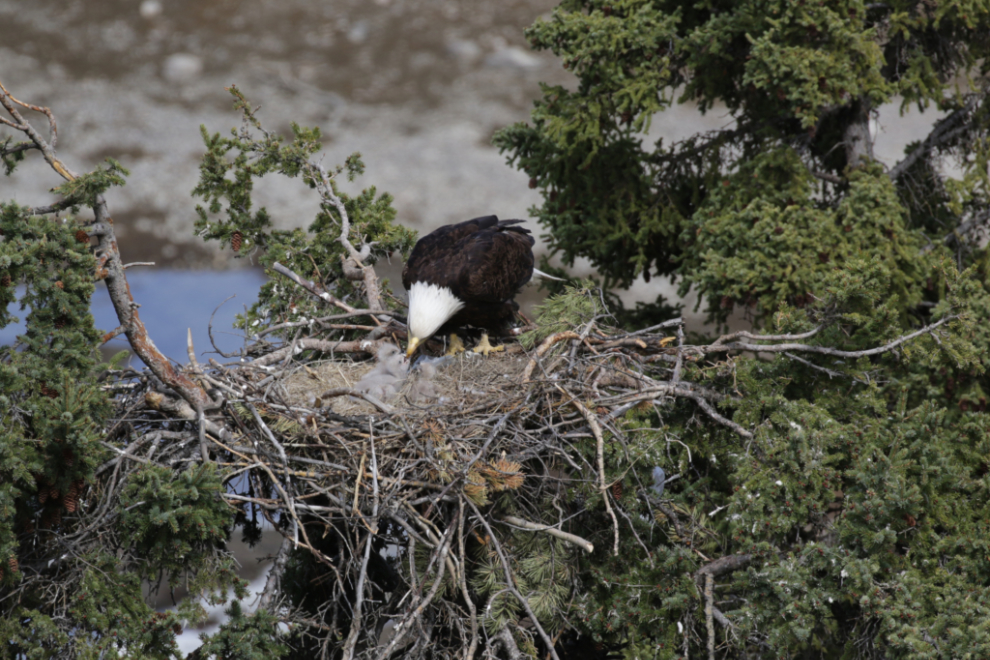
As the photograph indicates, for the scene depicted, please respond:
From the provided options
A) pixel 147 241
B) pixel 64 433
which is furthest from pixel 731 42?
pixel 147 241

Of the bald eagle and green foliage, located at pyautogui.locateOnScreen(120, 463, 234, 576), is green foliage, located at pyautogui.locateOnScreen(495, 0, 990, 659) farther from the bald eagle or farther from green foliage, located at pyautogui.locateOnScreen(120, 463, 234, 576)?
green foliage, located at pyautogui.locateOnScreen(120, 463, 234, 576)

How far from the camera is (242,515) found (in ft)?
15.5

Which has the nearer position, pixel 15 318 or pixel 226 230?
pixel 15 318

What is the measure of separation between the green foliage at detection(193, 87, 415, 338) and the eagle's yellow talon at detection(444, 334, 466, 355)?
→ 0.85 m

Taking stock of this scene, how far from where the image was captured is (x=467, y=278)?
5.32 m

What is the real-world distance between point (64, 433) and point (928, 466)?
12.9 feet

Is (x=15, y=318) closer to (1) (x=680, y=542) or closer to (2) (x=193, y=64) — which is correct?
(1) (x=680, y=542)

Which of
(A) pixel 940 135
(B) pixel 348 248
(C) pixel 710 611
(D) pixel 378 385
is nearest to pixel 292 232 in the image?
(B) pixel 348 248

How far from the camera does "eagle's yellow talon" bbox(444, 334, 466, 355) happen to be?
5.63m

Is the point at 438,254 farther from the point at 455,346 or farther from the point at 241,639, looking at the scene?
the point at 241,639

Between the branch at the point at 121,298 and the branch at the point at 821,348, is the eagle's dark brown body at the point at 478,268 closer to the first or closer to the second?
the branch at the point at 821,348

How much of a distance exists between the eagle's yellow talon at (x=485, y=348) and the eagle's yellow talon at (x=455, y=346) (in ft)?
0.31

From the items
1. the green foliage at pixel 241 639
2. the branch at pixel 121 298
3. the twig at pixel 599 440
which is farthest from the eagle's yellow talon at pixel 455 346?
the green foliage at pixel 241 639

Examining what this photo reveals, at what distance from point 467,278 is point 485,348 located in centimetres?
50
